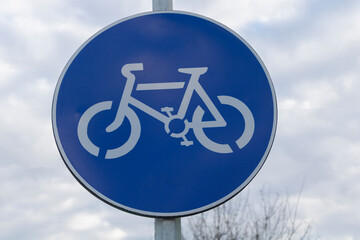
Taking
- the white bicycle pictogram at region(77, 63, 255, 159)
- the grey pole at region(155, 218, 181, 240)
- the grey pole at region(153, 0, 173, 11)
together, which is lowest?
the grey pole at region(155, 218, 181, 240)

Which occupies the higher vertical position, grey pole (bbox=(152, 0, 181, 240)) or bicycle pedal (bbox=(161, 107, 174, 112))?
bicycle pedal (bbox=(161, 107, 174, 112))

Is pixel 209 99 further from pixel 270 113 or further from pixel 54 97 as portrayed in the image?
pixel 54 97

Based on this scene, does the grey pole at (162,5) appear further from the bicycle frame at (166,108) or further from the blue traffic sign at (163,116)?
the bicycle frame at (166,108)

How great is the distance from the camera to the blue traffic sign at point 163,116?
8.82ft

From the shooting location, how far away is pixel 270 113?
2.80 meters

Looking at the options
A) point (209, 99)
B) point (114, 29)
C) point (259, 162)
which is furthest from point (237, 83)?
point (114, 29)

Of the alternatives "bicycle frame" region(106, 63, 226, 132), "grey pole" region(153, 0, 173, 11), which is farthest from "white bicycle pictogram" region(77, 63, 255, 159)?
"grey pole" region(153, 0, 173, 11)

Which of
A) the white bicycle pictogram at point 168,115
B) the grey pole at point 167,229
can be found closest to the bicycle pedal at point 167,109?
the white bicycle pictogram at point 168,115

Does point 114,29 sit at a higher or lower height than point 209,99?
higher

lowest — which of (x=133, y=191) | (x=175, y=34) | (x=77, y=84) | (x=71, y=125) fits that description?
(x=133, y=191)

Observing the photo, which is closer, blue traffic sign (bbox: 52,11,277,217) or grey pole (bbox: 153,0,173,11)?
blue traffic sign (bbox: 52,11,277,217)

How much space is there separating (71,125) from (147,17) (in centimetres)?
55

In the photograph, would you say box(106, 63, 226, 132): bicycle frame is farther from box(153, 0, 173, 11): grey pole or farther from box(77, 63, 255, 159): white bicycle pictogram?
box(153, 0, 173, 11): grey pole

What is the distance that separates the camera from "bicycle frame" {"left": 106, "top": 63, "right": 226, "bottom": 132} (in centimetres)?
273
